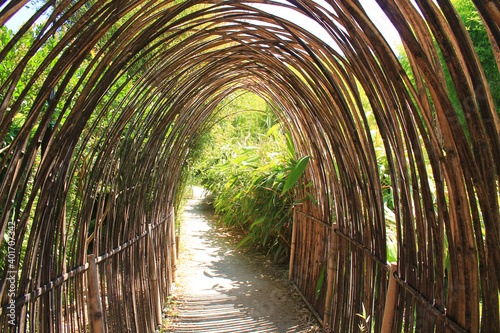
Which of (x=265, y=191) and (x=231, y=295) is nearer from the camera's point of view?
(x=231, y=295)

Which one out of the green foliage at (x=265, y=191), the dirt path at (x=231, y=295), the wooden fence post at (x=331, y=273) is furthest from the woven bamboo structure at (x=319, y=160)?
the green foliage at (x=265, y=191)

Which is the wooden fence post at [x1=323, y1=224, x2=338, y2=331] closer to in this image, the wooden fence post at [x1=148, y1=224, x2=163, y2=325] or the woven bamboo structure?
the woven bamboo structure

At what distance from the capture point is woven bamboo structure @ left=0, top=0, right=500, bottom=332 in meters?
0.98

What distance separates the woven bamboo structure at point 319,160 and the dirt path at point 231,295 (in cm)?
47

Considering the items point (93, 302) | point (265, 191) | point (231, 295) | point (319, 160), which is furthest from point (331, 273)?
point (265, 191)

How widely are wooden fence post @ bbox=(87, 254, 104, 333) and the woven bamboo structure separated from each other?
0.01 metres

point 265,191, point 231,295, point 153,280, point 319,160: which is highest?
point 319,160

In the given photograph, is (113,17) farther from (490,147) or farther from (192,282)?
(192,282)

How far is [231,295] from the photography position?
11.8 feet

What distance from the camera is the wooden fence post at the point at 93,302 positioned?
1669mm

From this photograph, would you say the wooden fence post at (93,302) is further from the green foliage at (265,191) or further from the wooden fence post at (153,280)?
the green foliage at (265,191)

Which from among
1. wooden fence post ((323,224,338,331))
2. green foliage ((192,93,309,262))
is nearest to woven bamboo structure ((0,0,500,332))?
wooden fence post ((323,224,338,331))

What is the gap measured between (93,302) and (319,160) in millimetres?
1809

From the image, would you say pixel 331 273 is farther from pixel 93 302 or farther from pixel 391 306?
pixel 93 302
